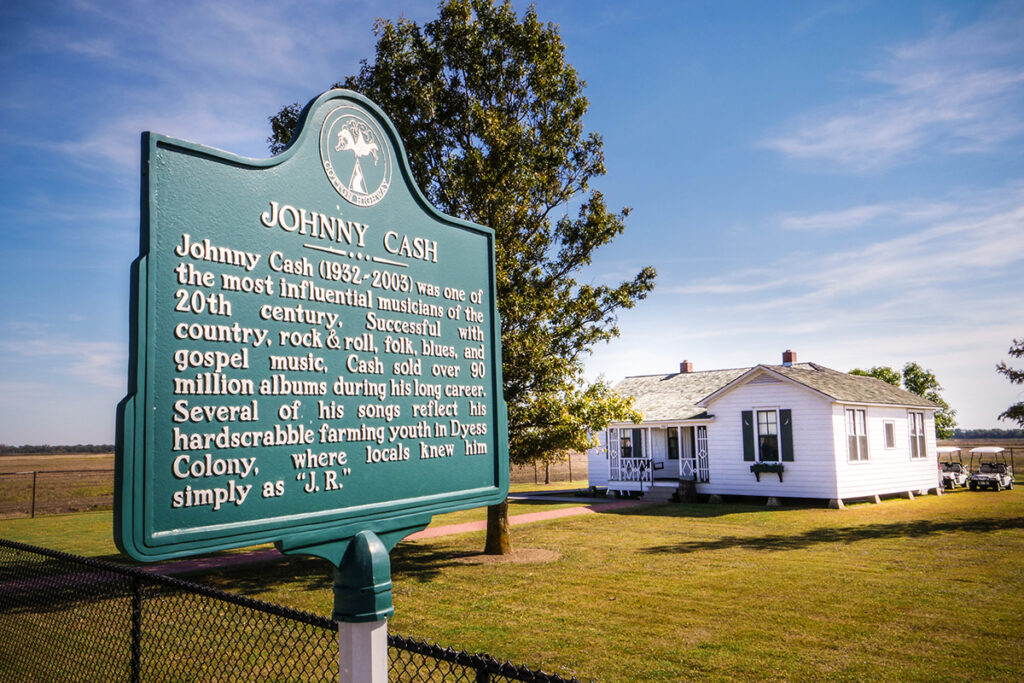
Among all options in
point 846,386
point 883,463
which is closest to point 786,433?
point 846,386

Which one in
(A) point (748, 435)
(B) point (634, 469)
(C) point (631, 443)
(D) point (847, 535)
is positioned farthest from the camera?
(C) point (631, 443)

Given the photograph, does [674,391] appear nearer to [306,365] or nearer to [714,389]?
[714,389]

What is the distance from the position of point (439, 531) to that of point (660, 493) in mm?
12483

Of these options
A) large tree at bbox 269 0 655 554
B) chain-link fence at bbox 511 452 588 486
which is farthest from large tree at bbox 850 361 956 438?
large tree at bbox 269 0 655 554

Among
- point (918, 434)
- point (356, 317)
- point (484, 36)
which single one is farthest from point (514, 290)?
point (918, 434)

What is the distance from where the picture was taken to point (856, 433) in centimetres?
2516

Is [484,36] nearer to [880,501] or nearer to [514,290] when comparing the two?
[514,290]

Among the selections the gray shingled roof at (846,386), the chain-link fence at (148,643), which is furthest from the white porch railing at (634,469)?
the chain-link fence at (148,643)

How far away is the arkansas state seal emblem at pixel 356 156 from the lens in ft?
10.7

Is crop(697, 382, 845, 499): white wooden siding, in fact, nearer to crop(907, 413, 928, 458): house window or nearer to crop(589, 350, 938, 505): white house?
crop(589, 350, 938, 505): white house

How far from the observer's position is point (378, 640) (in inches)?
118

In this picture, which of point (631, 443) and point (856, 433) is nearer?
point (856, 433)

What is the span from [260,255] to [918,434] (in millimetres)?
32415

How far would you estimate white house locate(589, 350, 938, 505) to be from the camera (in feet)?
79.5
